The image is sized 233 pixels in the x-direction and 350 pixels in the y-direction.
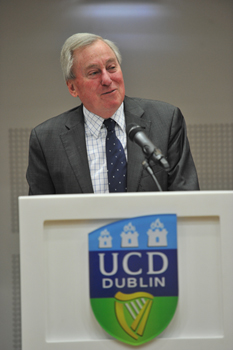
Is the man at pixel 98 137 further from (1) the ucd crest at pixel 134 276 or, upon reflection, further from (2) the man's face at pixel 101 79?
(1) the ucd crest at pixel 134 276

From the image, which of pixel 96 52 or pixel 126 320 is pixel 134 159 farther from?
pixel 126 320

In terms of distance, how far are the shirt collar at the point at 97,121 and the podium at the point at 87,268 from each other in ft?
2.64

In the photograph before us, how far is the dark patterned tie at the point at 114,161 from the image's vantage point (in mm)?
1812

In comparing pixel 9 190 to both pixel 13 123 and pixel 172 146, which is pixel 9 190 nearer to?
pixel 13 123

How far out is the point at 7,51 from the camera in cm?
351

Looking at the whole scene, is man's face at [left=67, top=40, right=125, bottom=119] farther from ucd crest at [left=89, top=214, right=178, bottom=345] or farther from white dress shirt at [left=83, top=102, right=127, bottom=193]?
ucd crest at [left=89, top=214, right=178, bottom=345]

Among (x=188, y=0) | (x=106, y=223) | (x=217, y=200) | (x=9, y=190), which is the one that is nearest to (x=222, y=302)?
(x=217, y=200)

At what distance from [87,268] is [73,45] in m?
1.18

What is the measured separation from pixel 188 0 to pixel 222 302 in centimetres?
291

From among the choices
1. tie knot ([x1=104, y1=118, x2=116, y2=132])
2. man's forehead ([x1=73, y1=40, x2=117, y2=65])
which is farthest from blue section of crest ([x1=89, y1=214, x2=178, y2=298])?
man's forehead ([x1=73, y1=40, x2=117, y2=65])

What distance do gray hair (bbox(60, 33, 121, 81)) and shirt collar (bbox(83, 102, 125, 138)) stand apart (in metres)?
0.24

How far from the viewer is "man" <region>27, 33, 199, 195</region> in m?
1.84

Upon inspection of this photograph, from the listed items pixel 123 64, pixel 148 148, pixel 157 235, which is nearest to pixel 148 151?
pixel 148 148

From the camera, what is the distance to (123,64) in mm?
3557
